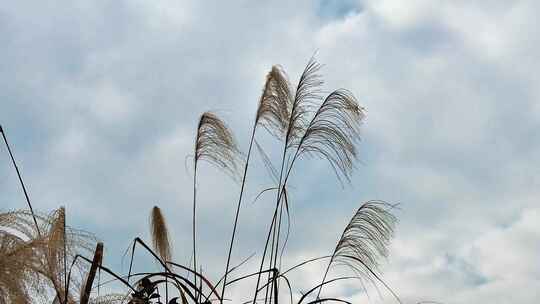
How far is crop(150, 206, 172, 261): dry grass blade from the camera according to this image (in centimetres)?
466

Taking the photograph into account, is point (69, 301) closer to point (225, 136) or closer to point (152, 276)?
point (152, 276)

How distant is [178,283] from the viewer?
147 inches

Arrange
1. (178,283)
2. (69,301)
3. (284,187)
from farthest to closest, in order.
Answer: (284,187), (178,283), (69,301)

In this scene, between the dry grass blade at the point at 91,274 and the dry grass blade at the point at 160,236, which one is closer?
the dry grass blade at the point at 91,274

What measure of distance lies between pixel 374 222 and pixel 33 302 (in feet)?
5.93

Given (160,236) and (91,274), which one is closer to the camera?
(91,274)

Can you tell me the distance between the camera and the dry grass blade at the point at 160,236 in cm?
466

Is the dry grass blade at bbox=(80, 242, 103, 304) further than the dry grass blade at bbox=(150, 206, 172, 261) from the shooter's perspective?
No

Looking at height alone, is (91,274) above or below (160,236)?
below

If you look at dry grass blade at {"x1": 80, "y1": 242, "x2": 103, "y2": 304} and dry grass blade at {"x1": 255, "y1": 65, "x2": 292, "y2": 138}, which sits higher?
dry grass blade at {"x1": 255, "y1": 65, "x2": 292, "y2": 138}

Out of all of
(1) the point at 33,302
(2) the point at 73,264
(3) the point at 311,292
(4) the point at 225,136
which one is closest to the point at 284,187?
(4) the point at 225,136

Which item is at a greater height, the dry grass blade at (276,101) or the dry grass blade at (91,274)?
the dry grass blade at (276,101)

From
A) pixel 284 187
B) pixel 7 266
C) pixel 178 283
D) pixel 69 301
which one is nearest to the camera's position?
pixel 7 266

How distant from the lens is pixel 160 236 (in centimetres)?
469
